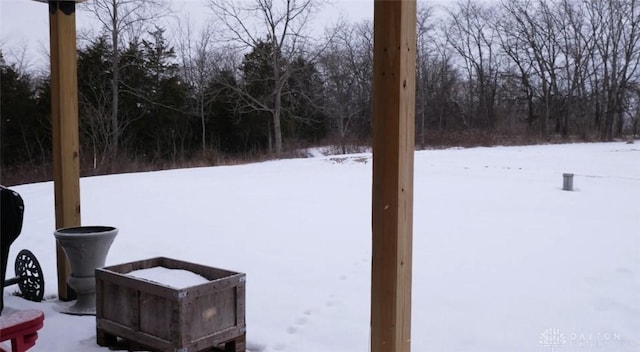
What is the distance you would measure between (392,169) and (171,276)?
5.38 feet

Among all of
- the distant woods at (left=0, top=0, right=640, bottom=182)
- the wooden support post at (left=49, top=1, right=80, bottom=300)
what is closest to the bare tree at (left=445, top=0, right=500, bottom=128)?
the distant woods at (left=0, top=0, right=640, bottom=182)

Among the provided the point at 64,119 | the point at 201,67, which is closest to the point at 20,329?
the point at 64,119

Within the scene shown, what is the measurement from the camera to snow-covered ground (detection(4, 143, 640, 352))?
11.0ft

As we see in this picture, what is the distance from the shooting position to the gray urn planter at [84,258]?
3.47 metres

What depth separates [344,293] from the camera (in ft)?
13.6

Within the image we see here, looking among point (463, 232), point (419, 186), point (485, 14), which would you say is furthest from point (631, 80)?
point (463, 232)

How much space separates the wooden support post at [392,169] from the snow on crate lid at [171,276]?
120cm

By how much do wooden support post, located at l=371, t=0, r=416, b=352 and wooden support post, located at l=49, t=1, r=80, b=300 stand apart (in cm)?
267

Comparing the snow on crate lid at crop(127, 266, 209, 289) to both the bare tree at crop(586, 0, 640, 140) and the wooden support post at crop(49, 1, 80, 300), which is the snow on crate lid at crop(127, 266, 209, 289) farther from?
the bare tree at crop(586, 0, 640, 140)

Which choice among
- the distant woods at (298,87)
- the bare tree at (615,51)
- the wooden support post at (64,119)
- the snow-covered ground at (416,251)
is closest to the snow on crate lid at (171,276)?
the snow-covered ground at (416,251)

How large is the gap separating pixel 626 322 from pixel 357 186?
7667mm

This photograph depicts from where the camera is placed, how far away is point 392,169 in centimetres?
196

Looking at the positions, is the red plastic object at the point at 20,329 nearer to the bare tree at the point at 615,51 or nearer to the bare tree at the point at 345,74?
the bare tree at the point at 345,74

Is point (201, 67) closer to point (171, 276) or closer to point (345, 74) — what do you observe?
point (345, 74)
